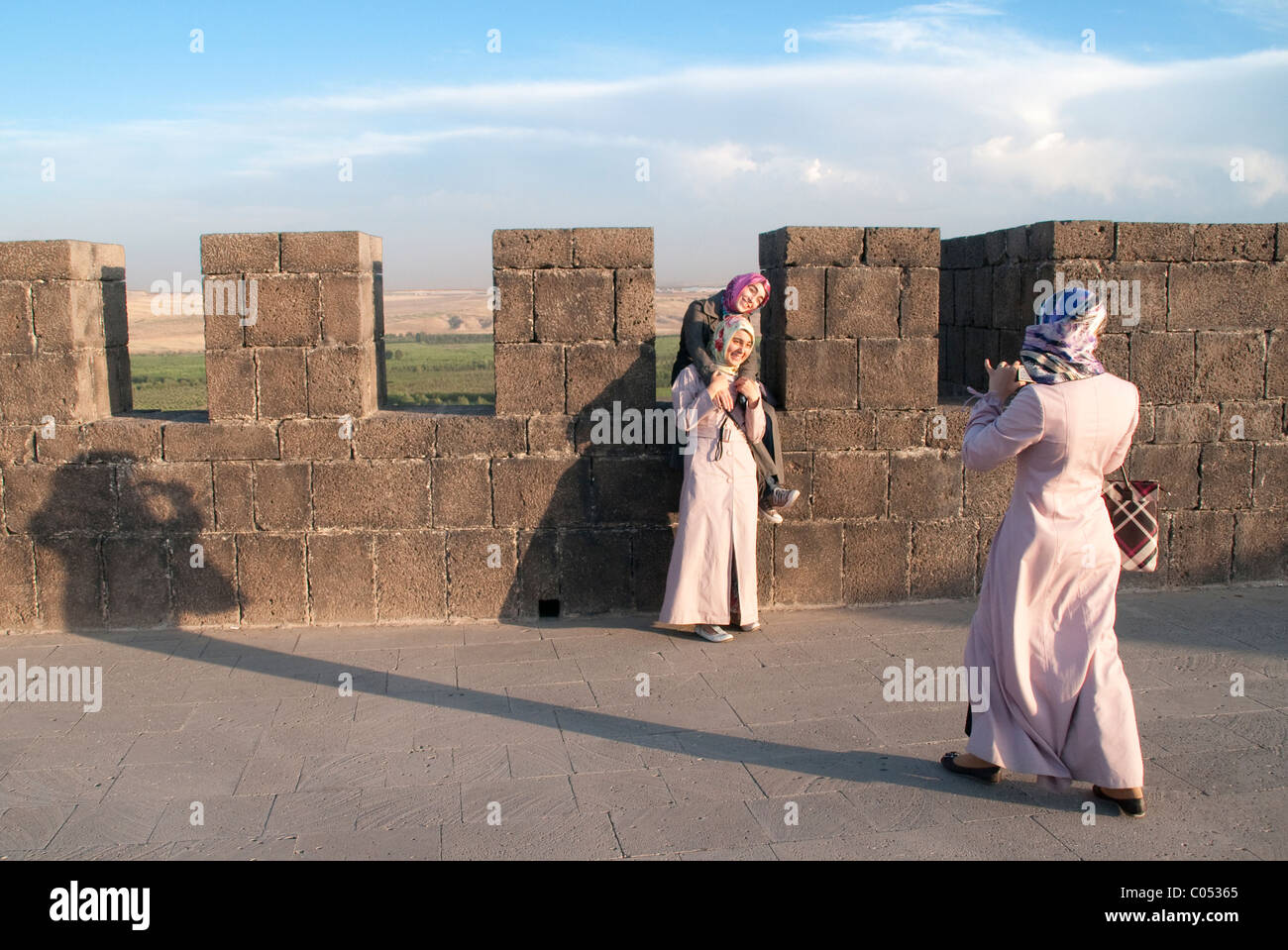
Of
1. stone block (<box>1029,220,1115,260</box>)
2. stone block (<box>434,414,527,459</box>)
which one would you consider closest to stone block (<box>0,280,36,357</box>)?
stone block (<box>434,414,527,459</box>)

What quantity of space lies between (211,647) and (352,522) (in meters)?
1.15

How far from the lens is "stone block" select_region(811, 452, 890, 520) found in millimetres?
7582

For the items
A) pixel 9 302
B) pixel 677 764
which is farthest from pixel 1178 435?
pixel 9 302

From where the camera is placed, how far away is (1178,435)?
793 cm

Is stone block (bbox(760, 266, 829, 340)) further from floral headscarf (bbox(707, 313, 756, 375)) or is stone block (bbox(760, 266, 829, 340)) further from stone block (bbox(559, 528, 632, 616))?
stone block (bbox(559, 528, 632, 616))

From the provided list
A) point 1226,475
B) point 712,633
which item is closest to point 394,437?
point 712,633

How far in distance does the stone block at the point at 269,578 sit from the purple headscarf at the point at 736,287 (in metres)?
3.14

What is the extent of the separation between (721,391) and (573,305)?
1.24m

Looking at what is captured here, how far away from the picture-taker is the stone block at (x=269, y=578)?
726 cm

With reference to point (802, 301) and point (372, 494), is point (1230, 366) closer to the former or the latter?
point (802, 301)

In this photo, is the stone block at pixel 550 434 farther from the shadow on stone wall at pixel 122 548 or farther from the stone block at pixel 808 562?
the shadow on stone wall at pixel 122 548

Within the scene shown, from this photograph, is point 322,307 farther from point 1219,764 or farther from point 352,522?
point 1219,764

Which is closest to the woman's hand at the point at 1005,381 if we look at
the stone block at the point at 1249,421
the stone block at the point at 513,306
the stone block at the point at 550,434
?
the stone block at the point at 550,434

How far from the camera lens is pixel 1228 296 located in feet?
25.8
